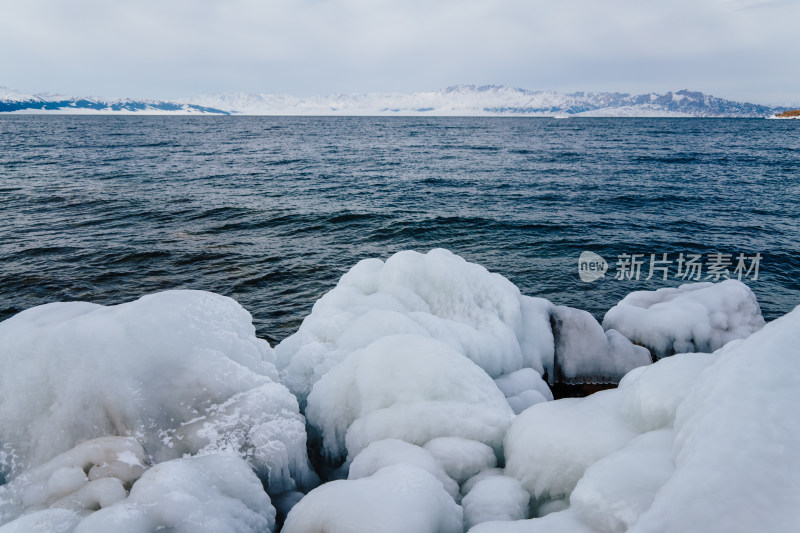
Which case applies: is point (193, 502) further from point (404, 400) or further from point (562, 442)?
point (562, 442)

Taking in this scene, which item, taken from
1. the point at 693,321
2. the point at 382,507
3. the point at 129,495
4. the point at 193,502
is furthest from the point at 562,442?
the point at 693,321

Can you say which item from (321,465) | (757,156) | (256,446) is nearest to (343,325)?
(321,465)

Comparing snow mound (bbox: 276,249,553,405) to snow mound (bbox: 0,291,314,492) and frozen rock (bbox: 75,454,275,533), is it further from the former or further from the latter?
frozen rock (bbox: 75,454,275,533)

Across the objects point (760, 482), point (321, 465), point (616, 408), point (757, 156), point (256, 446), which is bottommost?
point (321, 465)

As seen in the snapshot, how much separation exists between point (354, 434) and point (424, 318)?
9.38ft

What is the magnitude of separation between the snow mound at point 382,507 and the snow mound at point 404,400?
1269 millimetres

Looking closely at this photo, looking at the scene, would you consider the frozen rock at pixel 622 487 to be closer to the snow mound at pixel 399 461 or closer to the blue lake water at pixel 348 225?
the snow mound at pixel 399 461

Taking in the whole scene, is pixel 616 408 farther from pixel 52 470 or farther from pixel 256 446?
pixel 52 470

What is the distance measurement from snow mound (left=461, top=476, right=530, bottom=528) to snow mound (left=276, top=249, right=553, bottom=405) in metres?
2.95

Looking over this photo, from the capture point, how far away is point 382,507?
3697 millimetres

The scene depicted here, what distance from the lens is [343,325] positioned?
787 cm

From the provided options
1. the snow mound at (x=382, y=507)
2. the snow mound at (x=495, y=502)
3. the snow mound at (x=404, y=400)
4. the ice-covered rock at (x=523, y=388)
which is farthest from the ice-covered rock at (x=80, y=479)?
the ice-covered rock at (x=523, y=388)

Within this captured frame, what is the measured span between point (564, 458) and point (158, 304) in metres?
5.12

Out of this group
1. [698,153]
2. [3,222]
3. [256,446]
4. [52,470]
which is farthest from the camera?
[698,153]
